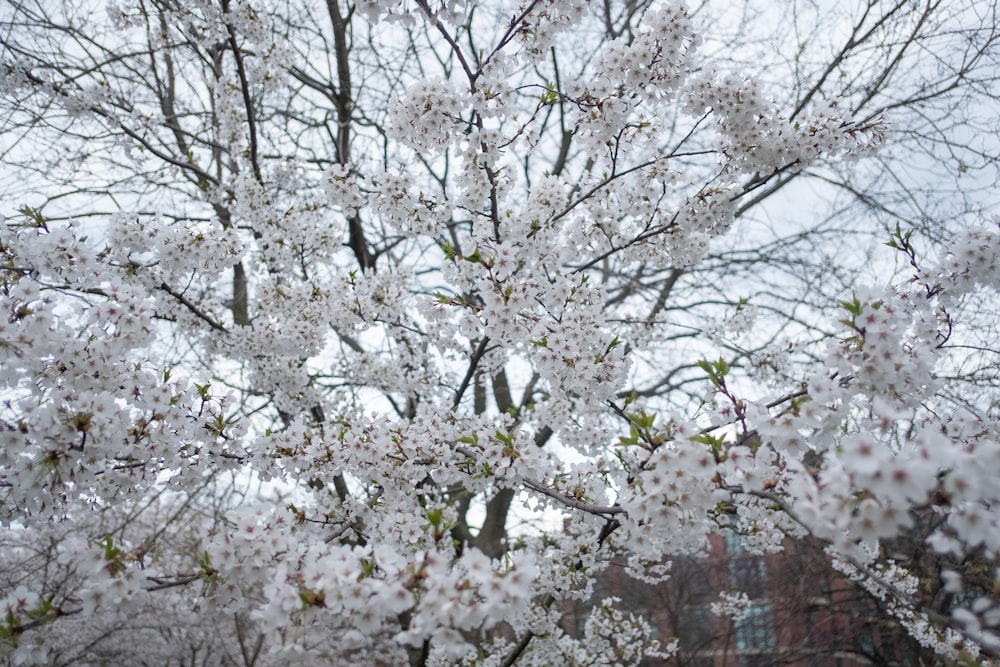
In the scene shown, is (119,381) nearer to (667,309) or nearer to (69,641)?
(667,309)

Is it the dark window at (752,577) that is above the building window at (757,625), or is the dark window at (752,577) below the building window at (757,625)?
above

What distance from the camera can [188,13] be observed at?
4.64 metres

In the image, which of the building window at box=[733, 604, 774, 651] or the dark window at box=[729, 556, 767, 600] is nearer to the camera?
the building window at box=[733, 604, 774, 651]

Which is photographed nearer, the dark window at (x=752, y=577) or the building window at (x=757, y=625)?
the building window at (x=757, y=625)

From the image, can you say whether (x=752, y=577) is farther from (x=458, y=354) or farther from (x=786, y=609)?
(x=458, y=354)

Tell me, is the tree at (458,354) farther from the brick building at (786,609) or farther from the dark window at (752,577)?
the dark window at (752,577)

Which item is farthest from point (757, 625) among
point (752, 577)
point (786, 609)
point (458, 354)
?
point (458, 354)

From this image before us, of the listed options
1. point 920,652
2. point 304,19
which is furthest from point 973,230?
point 920,652

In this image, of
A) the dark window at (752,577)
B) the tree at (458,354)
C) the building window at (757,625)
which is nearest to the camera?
the tree at (458,354)

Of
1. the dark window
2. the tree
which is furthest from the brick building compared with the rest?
the tree

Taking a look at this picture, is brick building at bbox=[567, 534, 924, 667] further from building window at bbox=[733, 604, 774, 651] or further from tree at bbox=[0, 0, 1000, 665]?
tree at bbox=[0, 0, 1000, 665]

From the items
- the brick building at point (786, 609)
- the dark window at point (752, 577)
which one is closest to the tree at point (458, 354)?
the brick building at point (786, 609)

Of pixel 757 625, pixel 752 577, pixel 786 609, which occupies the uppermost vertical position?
pixel 752 577

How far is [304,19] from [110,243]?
411 centimetres
